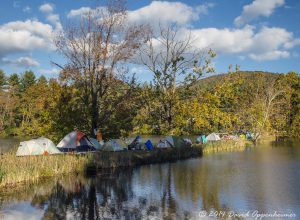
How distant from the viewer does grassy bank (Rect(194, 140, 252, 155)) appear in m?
34.3

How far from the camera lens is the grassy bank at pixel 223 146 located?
34.3 metres

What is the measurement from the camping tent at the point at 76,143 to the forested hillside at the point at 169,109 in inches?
44.1

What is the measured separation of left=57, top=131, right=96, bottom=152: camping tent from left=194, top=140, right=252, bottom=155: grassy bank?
12.3 meters

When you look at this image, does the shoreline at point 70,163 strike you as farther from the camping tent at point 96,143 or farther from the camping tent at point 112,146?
the camping tent at point 96,143

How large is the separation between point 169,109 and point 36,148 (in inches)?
591

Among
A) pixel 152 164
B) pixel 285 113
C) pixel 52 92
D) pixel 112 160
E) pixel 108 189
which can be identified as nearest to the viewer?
pixel 108 189

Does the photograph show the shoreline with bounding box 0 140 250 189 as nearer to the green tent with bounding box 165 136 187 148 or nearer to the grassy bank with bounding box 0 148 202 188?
the grassy bank with bounding box 0 148 202 188

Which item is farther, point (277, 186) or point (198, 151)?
point (198, 151)

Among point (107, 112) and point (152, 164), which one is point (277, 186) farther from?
point (107, 112)

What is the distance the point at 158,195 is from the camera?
15.2 metres

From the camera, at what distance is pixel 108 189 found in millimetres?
16672

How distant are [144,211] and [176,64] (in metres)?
23.9

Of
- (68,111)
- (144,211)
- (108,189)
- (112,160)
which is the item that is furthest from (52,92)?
(144,211)

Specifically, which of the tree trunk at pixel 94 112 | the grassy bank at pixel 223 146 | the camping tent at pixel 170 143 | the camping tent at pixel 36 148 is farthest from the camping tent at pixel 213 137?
the camping tent at pixel 36 148
